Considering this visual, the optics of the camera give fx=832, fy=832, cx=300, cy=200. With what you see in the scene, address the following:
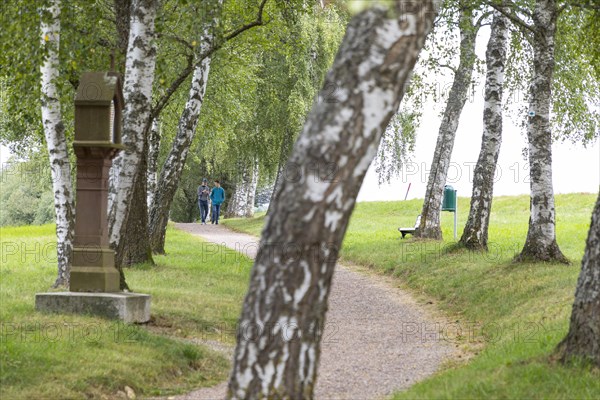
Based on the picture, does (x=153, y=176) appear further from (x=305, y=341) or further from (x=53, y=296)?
(x=305, y=341)

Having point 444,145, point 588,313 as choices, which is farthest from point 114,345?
point 444,145

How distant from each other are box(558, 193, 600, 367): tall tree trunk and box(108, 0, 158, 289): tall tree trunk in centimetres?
627

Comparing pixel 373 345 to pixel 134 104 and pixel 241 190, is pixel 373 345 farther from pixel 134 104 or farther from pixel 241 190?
pixel 241 190

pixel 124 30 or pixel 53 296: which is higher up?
pixel 124 30

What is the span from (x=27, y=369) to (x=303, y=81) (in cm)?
2365

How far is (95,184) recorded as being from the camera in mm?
10703

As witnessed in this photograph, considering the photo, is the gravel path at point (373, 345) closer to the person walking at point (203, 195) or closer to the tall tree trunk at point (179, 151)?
the tall tree trunk at point (179, 151)

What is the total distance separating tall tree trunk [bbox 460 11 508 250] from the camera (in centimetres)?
1778

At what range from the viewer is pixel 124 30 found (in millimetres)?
13773

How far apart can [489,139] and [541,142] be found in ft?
9.57

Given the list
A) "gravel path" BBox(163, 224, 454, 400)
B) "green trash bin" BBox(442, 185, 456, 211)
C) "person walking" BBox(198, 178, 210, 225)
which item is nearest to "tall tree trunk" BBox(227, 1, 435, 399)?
"gravel path" BBox(163, 224, 454, 400)

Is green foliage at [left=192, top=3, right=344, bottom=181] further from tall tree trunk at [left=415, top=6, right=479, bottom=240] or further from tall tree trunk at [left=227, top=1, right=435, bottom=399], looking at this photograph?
tall tree trunk at [left=227, top=1, right=435, bottom=399]

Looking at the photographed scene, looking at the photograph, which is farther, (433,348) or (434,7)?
(433,348)

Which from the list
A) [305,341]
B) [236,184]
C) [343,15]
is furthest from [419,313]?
[236,184]
